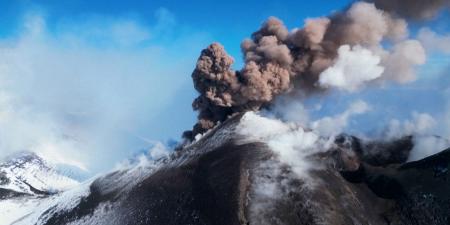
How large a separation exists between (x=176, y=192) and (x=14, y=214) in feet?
176

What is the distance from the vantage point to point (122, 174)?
8056cm

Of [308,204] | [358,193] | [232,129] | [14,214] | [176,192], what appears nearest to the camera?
[308,204]

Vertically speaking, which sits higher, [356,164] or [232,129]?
[232,129]

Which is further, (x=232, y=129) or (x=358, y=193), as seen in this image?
(x=232, y=129)

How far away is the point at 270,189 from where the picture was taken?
177 ft

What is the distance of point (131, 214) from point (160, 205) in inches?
148

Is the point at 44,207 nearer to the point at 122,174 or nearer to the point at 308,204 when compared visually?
the point at 122,174

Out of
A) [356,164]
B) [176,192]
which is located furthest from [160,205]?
[356,164]

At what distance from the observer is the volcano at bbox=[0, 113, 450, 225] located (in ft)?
163

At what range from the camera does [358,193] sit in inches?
2162

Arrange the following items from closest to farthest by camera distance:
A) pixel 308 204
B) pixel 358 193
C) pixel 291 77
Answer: pixel 308 204
pixel 358 193
pixel 291 77

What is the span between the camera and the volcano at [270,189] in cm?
4962

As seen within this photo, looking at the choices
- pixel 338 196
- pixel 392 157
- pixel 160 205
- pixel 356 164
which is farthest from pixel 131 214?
pixel 392 157

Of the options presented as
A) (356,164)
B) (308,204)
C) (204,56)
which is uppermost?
(204,56)
